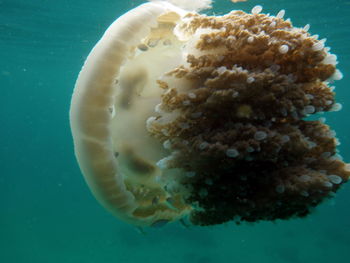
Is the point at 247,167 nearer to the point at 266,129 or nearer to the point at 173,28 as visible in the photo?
the point at 266,129

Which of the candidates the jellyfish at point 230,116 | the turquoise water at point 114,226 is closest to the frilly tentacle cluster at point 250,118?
the jellyfish at point 230,116

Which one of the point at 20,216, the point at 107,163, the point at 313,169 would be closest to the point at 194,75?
the point at 107,163

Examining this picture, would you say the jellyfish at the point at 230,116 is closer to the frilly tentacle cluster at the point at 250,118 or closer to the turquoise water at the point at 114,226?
the frilly tentacle cluster at the point at 250,118

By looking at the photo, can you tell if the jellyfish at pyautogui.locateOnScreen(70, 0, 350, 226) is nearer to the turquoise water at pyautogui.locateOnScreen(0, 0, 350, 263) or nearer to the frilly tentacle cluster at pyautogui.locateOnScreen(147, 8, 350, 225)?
the frilly tentacle cluster at pyautogui.locateOnScreen(147, 8, 350, 225)

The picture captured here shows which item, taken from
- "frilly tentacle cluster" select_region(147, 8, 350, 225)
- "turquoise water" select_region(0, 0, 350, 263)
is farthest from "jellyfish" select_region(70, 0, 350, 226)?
"turquoise water" select_region(0, 0, 350, 263)

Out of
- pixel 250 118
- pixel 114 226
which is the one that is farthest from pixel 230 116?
pixel 114 226

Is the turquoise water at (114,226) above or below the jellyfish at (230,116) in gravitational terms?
below

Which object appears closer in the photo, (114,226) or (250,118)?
(250,118)

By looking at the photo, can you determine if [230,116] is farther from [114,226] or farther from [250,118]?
[114,226]
